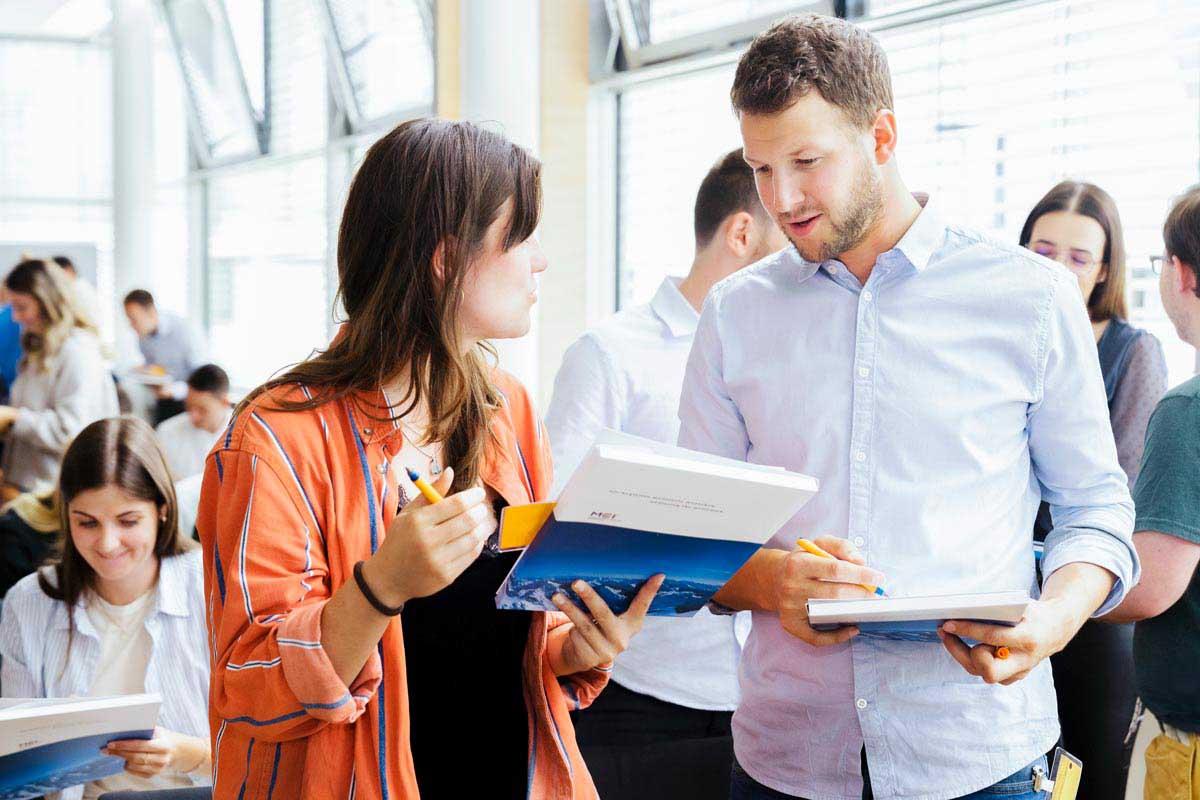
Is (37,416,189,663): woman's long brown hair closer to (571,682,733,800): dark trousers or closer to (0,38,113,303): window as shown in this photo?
(571,682,733,800): dark trousers

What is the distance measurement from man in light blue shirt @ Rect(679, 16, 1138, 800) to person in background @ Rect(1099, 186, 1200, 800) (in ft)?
1.18

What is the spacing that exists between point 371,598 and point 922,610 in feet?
1.91

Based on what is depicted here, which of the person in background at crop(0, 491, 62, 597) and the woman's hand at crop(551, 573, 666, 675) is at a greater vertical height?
the woman's hand at crop(551, 573, 666, 675)

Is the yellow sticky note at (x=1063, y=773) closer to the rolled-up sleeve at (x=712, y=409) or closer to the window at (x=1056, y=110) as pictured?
the rolled-up sleeve at (x=712, y=409)

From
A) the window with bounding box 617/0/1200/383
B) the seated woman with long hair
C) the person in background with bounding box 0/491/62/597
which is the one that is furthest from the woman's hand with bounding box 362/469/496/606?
the person in background with bounding box 0/491/62/597

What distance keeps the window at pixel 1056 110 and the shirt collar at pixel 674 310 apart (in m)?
0.72

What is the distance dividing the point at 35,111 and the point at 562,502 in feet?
42.8

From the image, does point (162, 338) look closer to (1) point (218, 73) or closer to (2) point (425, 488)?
(1) point (218, 73)

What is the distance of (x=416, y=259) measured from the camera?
4.88 ft

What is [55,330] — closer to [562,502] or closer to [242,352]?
[242,352]

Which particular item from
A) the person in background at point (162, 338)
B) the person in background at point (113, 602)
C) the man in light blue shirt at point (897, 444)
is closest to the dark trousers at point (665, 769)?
the man in light blue shirt at point (897, 444)

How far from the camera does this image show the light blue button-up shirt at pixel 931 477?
1506 mm

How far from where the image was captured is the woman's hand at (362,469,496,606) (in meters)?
1.26

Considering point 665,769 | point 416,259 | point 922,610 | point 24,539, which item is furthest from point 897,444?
point 24,539
